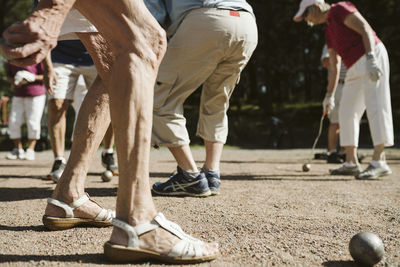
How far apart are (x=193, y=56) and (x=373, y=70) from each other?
2.64 metres

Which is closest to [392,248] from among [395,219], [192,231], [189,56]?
[395,219]

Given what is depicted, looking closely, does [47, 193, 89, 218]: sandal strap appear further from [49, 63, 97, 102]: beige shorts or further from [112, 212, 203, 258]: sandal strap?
[49, 63, 97, 102]: beige shorts

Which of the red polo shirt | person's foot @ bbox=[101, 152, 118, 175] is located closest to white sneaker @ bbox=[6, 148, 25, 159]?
person's foot @ bbox=[101, 152, 118, 175]

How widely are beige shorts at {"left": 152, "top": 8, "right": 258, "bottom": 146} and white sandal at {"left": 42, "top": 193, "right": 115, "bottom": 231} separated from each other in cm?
117

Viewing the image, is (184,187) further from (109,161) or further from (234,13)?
(109,161)

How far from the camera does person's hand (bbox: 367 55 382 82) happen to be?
525 cm

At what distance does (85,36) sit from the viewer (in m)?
2.93

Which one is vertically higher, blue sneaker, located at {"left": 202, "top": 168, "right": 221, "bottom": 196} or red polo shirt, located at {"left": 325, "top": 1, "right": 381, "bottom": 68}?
red polo shirt, located at {"left": 325, "top": 1, "right": 381, "bottom": 68}

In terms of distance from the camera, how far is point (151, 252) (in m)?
1.93

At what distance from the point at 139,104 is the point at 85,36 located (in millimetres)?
1211

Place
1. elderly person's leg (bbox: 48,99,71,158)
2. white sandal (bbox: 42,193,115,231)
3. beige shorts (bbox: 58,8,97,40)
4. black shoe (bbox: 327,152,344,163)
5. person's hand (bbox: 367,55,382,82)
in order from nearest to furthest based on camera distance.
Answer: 1. white sandal (bbox: 42,193,115,231)
2. beige shorts (bbox: 58,8,97,40)
3. elderly person's leg (bbox: 48,99,71,158)
4. person's hand (bbox: 367,55,382,82)
5. black shoe (bbox: 327,152,344,163)

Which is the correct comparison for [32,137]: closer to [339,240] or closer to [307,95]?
[339,240]

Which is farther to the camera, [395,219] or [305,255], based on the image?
[395,219]

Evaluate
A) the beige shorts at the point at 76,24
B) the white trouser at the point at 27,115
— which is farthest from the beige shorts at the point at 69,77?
the white trouser at the point at 27,115
